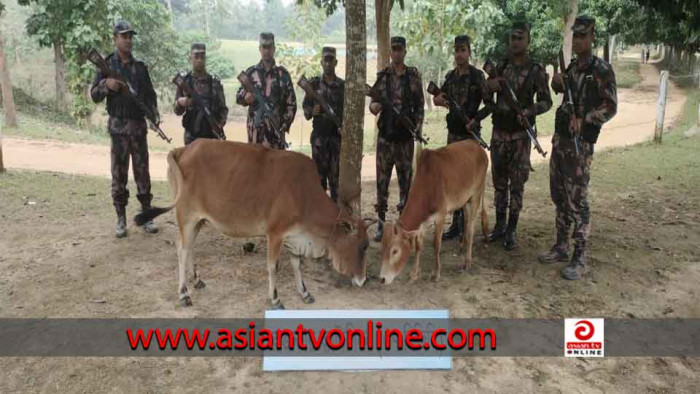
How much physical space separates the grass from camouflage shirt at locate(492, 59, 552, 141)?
34.0 meters

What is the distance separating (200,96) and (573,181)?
4.82 m

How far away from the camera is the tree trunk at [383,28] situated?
415 inches

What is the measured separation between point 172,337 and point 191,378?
0.64 meters

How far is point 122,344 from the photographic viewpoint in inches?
180

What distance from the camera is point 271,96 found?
7383 millimetres

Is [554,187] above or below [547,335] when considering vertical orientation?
above

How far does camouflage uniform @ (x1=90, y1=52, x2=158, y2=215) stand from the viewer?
685cm

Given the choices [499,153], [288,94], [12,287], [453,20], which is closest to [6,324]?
[12,287]

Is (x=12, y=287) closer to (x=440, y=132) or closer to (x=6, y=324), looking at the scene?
(x=6, y=324)

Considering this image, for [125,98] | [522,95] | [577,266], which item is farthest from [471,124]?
[125,98]

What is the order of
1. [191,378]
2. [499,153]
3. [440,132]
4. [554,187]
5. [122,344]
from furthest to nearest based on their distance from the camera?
[440,132]
[499,153]
[554,187]
[122,344]
[191,378]

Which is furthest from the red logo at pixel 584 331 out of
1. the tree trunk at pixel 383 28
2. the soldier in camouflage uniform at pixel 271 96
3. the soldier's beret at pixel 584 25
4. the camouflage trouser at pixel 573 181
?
the tree trunk at pixel 383 28

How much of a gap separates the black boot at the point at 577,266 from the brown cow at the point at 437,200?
1.07m

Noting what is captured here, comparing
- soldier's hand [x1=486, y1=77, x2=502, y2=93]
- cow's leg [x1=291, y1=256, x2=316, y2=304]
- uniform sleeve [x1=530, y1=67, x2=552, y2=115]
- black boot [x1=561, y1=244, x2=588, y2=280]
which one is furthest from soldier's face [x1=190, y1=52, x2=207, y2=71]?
black boot [x1=561, y1=244, x2=588, y2=280]
